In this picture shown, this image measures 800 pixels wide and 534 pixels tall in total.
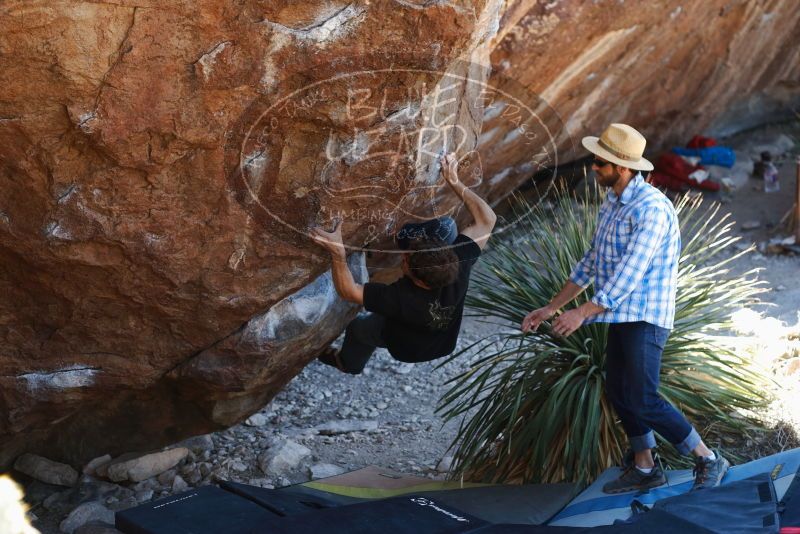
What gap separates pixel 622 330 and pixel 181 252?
186 cm

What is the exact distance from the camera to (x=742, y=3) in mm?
8219

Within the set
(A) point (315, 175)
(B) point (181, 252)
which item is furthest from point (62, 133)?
(A) point (315, 175)

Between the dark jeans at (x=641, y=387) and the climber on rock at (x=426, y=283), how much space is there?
0.70 m

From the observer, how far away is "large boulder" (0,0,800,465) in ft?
11.1

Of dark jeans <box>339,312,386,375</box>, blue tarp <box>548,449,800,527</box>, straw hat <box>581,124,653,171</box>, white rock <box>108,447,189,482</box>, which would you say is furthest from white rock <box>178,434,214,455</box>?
straw hat <box>581,124,653,171</box>

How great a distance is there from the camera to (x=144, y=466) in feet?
16.4

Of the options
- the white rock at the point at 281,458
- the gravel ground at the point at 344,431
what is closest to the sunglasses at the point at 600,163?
the gravel ground at the point at 344,431

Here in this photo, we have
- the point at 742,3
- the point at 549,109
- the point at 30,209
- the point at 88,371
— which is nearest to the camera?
the point at 30,209

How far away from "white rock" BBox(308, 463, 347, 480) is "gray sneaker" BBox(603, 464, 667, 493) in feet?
4.91

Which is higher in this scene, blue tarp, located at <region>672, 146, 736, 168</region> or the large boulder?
blue tarp, located at <region>672, 146, 736, 168</region>

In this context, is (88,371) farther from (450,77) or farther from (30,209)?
(450,77)

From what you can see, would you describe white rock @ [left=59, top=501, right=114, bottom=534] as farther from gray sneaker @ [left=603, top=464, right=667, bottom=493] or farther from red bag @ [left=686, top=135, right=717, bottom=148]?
red bag @ [left=686, top=135, right=717, bottom=148]

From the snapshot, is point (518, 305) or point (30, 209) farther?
point (518, 305)

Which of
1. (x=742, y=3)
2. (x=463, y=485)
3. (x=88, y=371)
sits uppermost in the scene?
(x=742, y=3)
